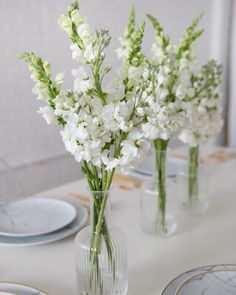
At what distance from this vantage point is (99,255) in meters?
0.89

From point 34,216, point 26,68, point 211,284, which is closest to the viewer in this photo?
point 211,284

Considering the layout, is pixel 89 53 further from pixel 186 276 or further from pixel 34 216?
pixel 34 216

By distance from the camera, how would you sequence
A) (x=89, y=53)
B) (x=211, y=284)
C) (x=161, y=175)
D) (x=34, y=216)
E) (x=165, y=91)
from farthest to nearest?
1. (x=34, y=216)
2. (x=161, y=175)
3. (x=165, y=91)
4. (x=211, y=284)
5. (x=89, y=53)

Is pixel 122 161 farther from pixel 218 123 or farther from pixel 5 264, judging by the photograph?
pixel 218 123

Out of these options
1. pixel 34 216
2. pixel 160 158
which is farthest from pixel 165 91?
pixel 34 216

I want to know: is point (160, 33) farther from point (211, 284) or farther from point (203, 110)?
point (211, 284)

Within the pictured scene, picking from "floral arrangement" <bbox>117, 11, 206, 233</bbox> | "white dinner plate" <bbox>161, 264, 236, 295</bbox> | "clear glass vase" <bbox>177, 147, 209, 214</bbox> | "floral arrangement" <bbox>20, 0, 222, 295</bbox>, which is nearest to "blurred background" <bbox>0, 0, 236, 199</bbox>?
"floral arrangement" <bbox>117, 11, 206, 233</bbox>

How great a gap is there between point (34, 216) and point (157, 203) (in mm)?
372

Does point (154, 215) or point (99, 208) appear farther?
point (154, 215)

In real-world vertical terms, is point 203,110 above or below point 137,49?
below

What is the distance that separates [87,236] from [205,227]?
475mm

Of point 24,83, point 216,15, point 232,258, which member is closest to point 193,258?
point 232,258

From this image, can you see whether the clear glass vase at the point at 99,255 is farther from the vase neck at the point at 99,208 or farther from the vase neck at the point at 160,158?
the vase neck at the point at 160,158

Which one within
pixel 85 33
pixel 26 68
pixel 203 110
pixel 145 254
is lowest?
pixel 145 254
